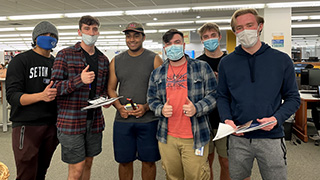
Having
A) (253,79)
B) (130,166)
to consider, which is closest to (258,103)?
(253,79)

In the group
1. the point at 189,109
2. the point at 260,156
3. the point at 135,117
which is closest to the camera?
the point at 260,156

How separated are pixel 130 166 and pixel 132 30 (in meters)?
1.34

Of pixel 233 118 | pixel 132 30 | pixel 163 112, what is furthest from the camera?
pixel 132 30

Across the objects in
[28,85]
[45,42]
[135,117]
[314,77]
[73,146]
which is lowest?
[73,146]

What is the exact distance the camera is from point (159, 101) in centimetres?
189

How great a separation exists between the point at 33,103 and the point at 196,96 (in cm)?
140

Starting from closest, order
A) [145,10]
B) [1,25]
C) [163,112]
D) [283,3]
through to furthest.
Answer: [163,112], [283,3], [145,10], [1,25]

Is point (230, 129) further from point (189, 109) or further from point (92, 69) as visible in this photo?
point (92, 69)

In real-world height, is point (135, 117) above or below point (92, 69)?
below

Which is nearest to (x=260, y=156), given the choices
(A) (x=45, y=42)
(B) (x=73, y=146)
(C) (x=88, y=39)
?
(B) (x=73, y=146)

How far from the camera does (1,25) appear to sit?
12.4 meters

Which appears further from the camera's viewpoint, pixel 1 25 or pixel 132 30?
pixel 1 25

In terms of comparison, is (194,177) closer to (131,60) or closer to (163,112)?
(163,112)

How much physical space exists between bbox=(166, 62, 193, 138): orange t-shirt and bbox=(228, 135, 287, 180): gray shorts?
1.24ft
